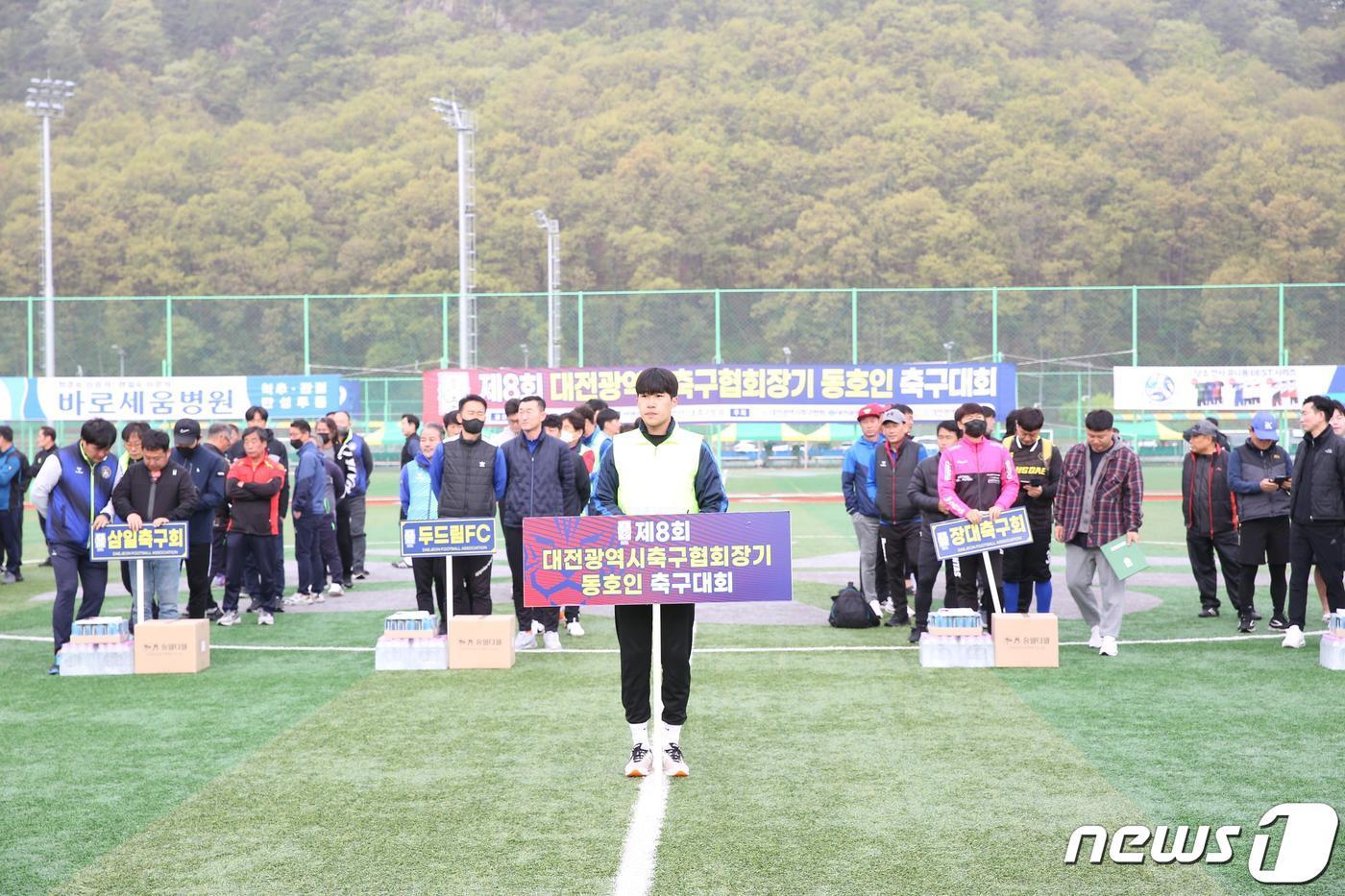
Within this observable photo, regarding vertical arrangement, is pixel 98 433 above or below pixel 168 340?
below

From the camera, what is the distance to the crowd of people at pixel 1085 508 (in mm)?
10086

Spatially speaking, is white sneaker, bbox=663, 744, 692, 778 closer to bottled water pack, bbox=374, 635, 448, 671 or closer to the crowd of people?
bottled water pack, bbox=374, 635, 448, 671

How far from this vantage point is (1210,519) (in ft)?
39.3

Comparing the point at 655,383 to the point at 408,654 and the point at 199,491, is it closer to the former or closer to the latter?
the point at 408,654

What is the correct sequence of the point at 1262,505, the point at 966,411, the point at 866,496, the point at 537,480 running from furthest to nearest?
the point at 866,496
the point at 1262,505
the point at 537,480
the point at 966,411

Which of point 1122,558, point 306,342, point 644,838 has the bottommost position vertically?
point 644,838

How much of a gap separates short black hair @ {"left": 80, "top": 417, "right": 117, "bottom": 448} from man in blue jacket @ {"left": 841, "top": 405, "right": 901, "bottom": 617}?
5610mm

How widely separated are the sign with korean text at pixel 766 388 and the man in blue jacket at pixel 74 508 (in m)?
16.7

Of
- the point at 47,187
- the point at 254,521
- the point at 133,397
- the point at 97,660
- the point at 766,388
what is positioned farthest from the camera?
the point at 47,187

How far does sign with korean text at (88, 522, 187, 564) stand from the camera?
962cm

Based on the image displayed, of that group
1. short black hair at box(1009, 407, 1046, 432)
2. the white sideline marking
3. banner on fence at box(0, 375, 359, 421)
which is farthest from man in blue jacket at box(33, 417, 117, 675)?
banner on fence at box(0, 375, 359, 421)

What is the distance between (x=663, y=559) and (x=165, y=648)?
4758 millimetres

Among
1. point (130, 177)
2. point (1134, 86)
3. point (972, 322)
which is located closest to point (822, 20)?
point (1134, 86)

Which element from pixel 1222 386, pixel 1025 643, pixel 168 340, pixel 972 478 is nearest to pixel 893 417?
pixel 972 478
